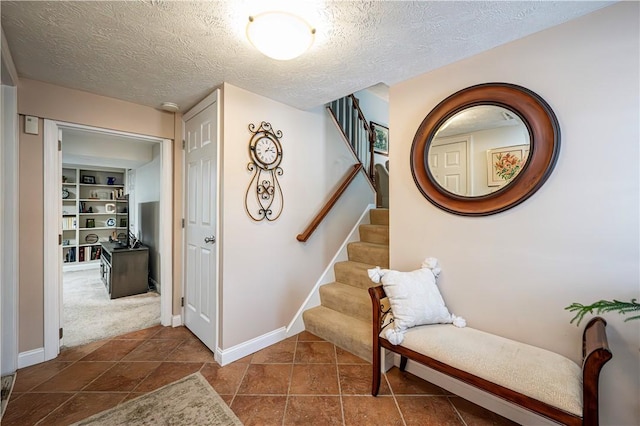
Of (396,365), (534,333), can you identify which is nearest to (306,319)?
(396,365)

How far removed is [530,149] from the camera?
4.71 feet

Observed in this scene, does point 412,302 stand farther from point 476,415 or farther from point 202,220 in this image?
point 202,220

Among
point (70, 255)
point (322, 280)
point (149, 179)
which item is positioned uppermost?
point (149, 179)

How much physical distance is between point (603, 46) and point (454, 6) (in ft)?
2.54

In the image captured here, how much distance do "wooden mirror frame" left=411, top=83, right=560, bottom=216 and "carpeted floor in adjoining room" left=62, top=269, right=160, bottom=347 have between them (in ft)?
9.97

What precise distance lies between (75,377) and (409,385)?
2361mm

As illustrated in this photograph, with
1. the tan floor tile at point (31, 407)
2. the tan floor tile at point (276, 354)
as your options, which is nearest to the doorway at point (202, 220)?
the tan floor tile at point (276, 354)

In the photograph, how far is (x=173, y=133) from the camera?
2633 millimetres

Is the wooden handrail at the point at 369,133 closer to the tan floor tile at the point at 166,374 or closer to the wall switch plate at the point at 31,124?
the tan floor tile at the point at 166,374

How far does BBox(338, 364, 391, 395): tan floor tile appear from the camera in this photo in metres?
1.69

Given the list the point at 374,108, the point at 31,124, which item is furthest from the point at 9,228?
the point at 374,108

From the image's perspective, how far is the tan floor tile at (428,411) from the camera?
1.46 m

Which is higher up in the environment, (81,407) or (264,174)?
(264,174)

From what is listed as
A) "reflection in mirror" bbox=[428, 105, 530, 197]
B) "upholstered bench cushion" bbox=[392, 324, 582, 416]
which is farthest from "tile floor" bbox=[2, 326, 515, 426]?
→ "reflection in mirror" bbox=[428, 105, 530, 197]
